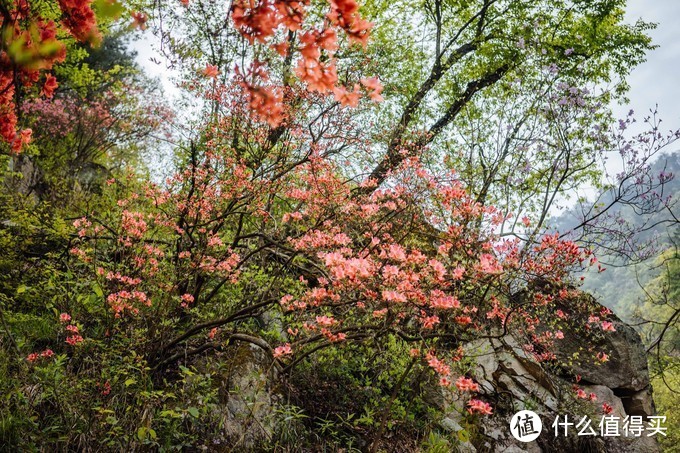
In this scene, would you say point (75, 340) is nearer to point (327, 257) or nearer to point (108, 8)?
point (327, 257)

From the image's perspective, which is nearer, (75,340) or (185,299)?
(75,340)

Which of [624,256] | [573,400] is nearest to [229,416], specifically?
[573,400]

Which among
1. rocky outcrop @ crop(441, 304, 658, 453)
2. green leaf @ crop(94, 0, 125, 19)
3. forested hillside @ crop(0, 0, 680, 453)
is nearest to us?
green leaf @ crop(94, 0, 125, 19)

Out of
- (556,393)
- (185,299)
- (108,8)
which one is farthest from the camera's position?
(556,393)

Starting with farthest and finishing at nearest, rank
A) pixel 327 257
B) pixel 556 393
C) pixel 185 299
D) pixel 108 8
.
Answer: pixel 556 393 < pixel 185 299 < pixel 327 257 < pixel 108 8

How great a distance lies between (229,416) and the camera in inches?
146

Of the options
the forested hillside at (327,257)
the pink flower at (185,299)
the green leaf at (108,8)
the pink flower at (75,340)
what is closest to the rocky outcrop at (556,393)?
the forested hillside at (327,257)

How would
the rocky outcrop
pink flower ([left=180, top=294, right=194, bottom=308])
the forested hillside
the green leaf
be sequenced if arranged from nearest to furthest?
the green leaf < the forested hillside < pink flower ([left=180, top=294, right=194, bottom=308]) < the rocky outcrop

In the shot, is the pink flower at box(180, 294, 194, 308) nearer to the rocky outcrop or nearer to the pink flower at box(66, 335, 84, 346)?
the pink flower at box(66, 335, 84, 346)

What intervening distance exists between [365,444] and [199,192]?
330 cm

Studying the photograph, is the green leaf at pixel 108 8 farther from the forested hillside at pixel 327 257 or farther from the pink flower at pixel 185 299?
the pink flower at pixel 185 299

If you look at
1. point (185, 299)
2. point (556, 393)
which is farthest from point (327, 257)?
point (556, 393)

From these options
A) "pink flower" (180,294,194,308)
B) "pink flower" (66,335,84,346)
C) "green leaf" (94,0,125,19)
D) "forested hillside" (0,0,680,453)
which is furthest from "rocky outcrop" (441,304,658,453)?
"green leaf" (94,0,125,19)

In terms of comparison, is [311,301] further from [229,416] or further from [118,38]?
[118,38]
